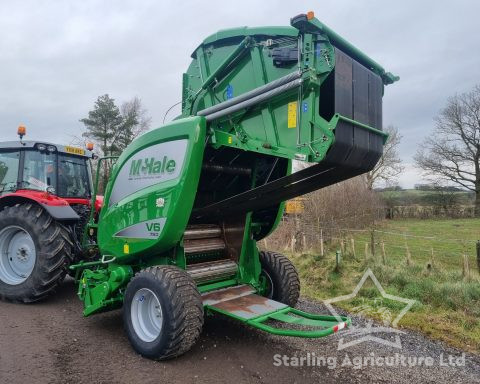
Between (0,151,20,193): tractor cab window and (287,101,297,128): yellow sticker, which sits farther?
(0,151,20,193): tractor cab window

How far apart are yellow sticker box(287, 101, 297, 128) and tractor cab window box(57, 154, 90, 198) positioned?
422 centimetres

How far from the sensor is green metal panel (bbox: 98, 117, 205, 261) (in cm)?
413

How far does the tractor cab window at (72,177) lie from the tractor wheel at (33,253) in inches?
29.7

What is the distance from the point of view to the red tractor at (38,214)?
550 cm

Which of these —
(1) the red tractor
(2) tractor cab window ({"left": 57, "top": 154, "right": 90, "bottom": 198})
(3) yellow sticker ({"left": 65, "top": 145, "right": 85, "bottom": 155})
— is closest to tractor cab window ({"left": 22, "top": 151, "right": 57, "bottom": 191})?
(1) the red tractor

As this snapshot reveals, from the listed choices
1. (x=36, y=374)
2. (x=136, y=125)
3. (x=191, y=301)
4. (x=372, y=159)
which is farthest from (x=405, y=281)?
(x=136, y=125)

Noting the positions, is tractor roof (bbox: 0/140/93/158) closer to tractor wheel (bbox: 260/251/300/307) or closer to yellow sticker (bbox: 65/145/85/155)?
yellow sticker (bbox: 65/145/85/155)

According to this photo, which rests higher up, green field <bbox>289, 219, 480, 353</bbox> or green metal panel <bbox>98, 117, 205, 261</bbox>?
green metal panel <bbox>98, 117, 205, 261</bbox>

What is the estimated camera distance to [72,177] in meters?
6.66

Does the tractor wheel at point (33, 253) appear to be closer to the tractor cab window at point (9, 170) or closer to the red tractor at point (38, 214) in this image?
the red tractor at point (38, 214)

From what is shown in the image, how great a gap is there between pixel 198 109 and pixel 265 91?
111 cm

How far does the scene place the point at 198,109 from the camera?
15.3ft

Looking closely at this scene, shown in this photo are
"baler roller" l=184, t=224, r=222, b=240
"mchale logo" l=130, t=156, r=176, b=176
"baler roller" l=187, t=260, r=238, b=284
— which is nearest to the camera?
"mchale logo" l=130, t=156, r=176, b=176

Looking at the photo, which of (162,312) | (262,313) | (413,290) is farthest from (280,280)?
(413,290)
